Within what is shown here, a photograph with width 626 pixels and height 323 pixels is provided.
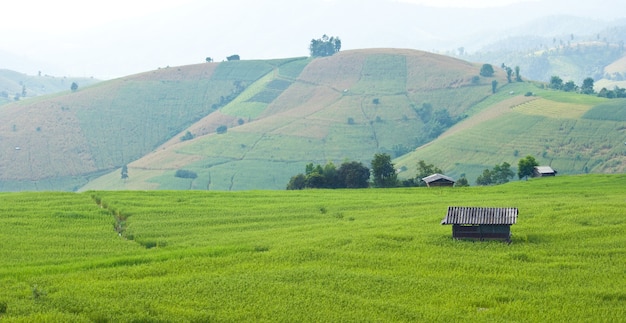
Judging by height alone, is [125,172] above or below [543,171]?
below

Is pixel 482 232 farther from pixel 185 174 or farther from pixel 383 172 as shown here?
pixel 185 174

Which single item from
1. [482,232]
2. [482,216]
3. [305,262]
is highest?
[482,216]

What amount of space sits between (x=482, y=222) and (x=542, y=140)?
11331cm

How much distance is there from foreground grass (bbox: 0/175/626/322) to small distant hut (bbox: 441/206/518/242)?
3.86ft

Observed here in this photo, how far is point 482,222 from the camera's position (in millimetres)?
53812

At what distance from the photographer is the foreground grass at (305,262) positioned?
3784cm

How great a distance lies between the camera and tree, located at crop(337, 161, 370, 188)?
362ft

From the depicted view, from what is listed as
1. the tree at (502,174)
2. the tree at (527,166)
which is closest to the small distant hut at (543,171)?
the tree at (527,166)

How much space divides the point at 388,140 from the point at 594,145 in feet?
192

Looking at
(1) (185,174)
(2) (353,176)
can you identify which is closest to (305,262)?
(2) (353,176)

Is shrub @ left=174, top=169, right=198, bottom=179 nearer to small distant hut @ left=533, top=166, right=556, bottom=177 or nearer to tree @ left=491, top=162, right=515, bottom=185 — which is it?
tree @ left=491, top=162, right=515, bottom=185

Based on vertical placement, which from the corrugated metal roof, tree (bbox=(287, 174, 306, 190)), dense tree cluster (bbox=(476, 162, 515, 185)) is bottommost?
dense tree cluster (bbox=(476, 162, 515, 185))

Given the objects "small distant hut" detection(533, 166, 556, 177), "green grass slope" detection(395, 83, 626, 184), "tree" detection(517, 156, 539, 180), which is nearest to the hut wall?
"small distant hut" detection(533, 166, 556, 177)

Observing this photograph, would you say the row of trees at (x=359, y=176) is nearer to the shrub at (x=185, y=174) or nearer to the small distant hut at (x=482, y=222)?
the small distant hut at (x=482, y=222)
